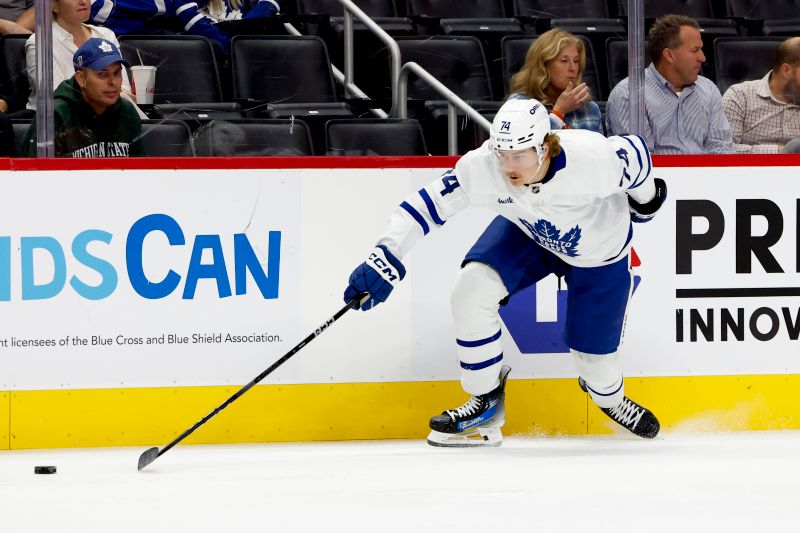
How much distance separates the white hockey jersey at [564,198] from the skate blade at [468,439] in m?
0.64

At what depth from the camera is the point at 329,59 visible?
15.5 ft

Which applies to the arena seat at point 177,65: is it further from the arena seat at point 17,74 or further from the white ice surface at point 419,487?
the white ice surface at point 419,487

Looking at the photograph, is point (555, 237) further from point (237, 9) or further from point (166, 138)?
point (237, 9)

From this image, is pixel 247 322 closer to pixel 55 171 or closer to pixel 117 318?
pixel 117 318

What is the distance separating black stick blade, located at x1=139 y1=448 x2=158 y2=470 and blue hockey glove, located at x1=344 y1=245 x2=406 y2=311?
746 millimetres

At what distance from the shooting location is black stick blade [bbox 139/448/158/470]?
3.92m

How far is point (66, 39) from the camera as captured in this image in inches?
174

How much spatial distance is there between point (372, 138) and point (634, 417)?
1.31m

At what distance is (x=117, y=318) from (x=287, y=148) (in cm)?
81

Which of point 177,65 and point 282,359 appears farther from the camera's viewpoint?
point 177,65

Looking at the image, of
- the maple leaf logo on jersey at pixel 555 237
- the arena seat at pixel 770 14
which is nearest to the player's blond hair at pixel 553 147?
the maple leaf logo on jersey at pixel 555 237

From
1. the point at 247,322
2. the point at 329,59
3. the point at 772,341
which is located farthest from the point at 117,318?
Answer: the point at 772,341

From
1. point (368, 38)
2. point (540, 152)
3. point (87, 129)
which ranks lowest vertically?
point (540, 152)

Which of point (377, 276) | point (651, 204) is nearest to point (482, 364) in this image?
point (377, 276)
